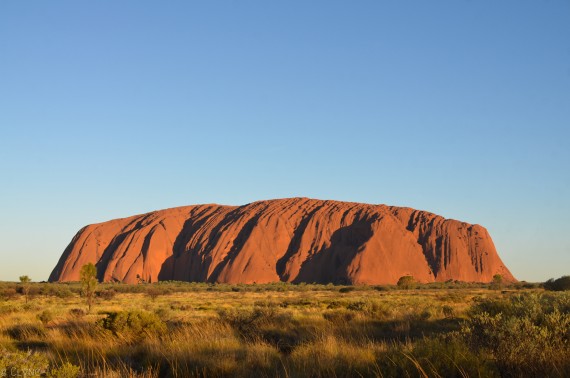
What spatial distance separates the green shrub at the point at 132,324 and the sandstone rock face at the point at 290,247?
70071 millimetres

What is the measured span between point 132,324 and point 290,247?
3238 inches

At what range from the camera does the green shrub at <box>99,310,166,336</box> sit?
37.1ft

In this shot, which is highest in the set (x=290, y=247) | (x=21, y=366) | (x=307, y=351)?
(x=21, y=366)

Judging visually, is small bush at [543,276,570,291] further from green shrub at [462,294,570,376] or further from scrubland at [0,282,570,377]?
green shrub at [462,294,570,376]

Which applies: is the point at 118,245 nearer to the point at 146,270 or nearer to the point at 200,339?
the point at 146,270

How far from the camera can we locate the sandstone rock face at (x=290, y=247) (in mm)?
86750

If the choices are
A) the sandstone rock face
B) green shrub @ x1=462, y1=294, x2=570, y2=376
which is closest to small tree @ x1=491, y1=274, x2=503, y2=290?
the sandstone rock face

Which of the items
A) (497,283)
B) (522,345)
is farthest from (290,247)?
(522,345)

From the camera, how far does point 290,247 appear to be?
93.5 m

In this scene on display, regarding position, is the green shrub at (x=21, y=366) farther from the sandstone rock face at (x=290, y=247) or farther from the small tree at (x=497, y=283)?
the sandstone rock face at (x=290, y=247)

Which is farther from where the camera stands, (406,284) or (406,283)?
(406,283)

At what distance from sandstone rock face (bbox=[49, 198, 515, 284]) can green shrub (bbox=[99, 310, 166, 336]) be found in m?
70.1

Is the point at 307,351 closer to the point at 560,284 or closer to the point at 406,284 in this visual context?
the point at 560,284

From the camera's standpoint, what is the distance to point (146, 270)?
9331 cm
